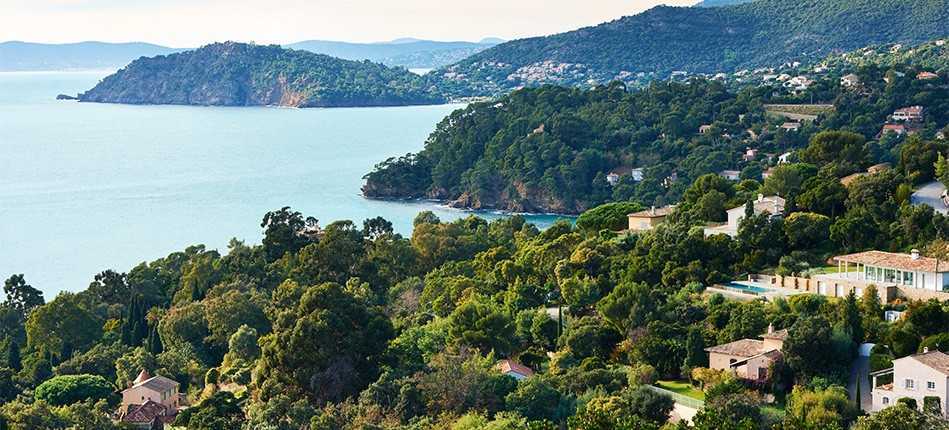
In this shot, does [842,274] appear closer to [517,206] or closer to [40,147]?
[517,206]

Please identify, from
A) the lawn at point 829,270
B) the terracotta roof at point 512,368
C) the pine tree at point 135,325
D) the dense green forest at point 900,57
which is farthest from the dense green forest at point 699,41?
the terracotta roof at point 512,368

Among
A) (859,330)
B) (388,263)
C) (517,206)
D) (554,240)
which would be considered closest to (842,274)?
(859,330)

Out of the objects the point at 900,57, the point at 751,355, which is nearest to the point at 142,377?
the point at 751,355

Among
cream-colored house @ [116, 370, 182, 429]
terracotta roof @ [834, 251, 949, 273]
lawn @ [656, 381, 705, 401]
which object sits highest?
terracotta roof @ [834, 251, 949, 273]

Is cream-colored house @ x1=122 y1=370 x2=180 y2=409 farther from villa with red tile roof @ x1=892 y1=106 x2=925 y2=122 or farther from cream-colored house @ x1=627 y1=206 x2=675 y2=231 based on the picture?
villa with red tile roof @ x1=892 y1=106 x2=925 y2=122

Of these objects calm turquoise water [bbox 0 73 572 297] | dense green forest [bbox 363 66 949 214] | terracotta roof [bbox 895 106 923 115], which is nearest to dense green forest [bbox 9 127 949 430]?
calm turquoise water [bbox 0 73 572 297]

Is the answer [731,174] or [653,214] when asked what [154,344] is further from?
[731,174]

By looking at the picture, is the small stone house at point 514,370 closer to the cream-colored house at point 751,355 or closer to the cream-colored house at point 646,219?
the cream-colored house at point 751,355
